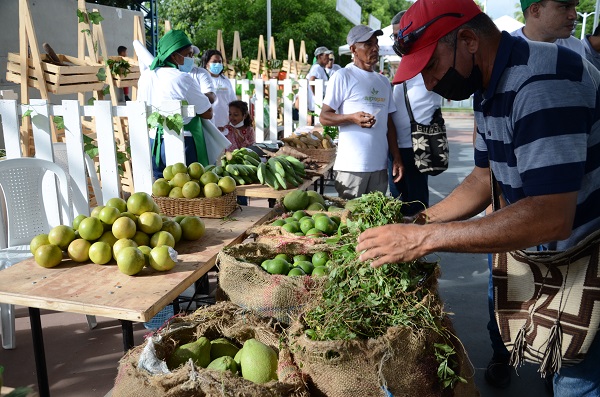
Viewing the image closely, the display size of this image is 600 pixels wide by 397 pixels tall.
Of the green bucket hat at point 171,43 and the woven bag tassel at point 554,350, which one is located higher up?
the green bucket hat at point 171,43

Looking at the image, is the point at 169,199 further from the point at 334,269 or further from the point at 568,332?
the point at 568,332

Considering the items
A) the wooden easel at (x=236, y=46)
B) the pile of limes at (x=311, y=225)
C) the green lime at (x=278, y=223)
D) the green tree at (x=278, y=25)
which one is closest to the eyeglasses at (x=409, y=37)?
the pile of limes at (x=311, y=225)

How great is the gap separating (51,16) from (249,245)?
13528 millimetres

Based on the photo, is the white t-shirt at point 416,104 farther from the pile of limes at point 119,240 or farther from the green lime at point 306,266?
the pile of limes at point 119,240

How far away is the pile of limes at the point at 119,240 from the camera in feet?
7.75

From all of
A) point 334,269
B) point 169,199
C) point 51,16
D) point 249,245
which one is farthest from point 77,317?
point 51,16

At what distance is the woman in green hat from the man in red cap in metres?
3.68

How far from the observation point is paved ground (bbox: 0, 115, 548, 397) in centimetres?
324

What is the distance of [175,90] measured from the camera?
5.10 meters

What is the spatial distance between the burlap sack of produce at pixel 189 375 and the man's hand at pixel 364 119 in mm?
2582

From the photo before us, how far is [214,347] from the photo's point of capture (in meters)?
2.16

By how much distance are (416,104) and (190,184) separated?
248 cm

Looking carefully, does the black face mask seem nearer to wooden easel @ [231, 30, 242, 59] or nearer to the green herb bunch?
the green herb bunch

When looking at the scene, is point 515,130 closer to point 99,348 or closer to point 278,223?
point 278,223
